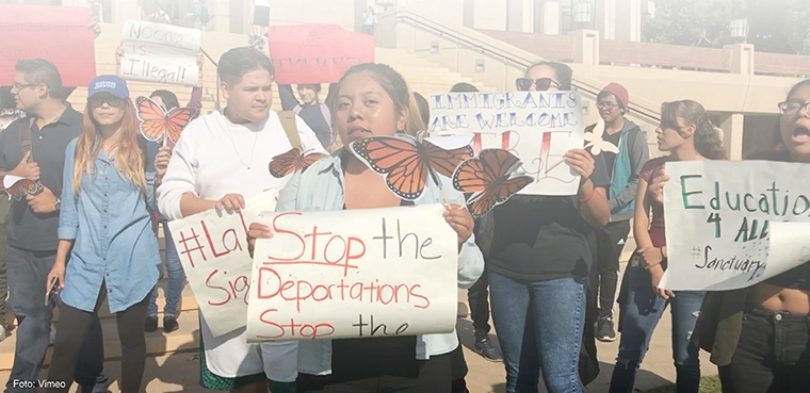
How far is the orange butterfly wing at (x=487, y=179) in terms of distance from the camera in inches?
107

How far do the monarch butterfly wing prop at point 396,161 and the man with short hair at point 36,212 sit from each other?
259 centimetres

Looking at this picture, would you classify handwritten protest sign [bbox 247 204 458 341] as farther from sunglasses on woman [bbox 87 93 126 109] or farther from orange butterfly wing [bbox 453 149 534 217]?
sunglasses on woman [bbox 87 93 126 109]

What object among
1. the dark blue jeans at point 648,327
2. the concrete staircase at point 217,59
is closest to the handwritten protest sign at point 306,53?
the dark blue jeans at point 648,327

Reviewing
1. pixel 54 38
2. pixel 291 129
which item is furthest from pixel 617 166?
pixel 54 38

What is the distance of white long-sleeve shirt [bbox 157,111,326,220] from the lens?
355cm

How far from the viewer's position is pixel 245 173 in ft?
11.7

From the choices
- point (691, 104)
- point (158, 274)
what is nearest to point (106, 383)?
point (158, 274)

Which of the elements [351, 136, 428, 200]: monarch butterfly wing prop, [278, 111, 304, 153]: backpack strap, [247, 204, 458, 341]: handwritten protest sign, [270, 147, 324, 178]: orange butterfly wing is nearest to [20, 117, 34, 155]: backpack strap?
[278, 111, 304, 153]: backpack strap

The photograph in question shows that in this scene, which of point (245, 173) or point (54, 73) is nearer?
point (245, 173)

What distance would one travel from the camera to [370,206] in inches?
109

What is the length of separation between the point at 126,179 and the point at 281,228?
1.96 m

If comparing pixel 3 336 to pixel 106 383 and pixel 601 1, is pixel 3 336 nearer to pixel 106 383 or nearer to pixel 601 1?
pixel 106 383

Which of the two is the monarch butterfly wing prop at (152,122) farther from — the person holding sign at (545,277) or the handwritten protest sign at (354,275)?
the handwritten protest sign at (354,275)

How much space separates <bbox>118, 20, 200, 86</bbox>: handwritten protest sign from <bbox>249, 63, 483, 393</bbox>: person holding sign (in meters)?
4.31
